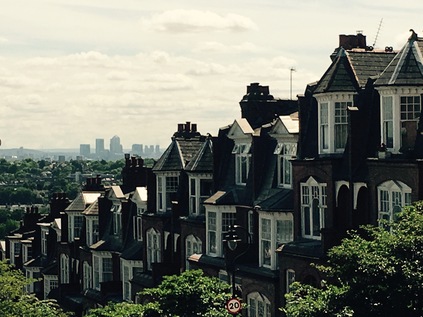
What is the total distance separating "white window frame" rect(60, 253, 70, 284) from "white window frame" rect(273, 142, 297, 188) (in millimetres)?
31158

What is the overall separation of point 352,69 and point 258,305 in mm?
10563

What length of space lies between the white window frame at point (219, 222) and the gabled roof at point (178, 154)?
24.9 feet

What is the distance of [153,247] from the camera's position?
58.4 m

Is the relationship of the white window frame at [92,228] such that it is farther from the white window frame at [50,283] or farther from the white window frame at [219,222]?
the white window frame at [219,222]

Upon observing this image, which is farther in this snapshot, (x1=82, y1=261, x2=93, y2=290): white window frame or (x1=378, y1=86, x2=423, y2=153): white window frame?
(x1=82, y1=261, x2=93, y2=290): white window frame

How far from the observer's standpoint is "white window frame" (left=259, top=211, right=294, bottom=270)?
43.1 metres

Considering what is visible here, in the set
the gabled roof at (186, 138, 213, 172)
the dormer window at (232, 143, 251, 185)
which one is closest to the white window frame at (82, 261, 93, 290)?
the gabled roof at (186, 138, 213, 172)

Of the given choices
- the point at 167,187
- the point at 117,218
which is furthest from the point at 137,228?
the point at 167,187

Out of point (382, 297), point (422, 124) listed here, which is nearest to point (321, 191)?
point (422, 124)

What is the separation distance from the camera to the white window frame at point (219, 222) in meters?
48.9

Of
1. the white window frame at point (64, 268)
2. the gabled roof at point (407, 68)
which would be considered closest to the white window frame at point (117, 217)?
the white window frame at point (64, 268)

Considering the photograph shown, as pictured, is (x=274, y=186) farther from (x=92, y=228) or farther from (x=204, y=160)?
(x=92, y=228)

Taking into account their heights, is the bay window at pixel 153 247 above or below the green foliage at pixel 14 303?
above

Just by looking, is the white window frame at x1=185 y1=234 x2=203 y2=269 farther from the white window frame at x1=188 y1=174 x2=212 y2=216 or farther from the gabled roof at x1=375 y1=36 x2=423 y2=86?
the gabled roof at x1=375 y1=36 x2=423 y2=86
